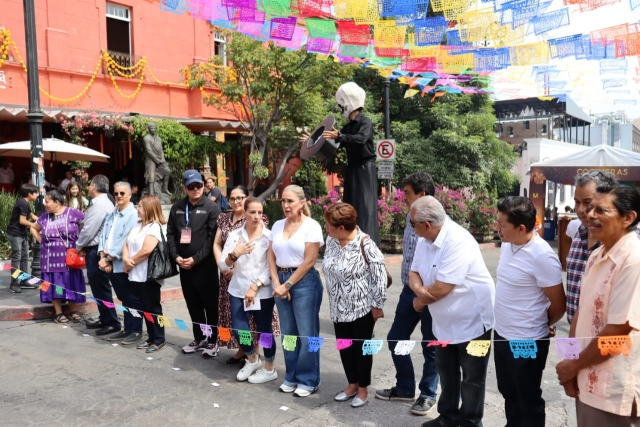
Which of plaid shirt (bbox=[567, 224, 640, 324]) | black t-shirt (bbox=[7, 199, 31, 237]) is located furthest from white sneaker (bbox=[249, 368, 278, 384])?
black t-shirt (bbox=[7, 199, 31, 237])

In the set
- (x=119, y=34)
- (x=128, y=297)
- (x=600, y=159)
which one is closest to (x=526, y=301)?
(x=128, y=297)

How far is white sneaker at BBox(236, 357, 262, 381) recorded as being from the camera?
4926mm

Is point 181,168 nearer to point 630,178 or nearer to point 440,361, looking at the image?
point 630,178

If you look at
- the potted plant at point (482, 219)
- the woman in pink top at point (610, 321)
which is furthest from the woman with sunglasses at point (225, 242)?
the potted plant at point (482, 219)

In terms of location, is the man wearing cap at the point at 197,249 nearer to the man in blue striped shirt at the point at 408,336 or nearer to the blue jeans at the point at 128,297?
the blue jeans at the point at 128,297

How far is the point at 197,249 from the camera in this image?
5523 mm

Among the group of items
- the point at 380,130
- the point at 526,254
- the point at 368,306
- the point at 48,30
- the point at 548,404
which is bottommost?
the point at 548,404

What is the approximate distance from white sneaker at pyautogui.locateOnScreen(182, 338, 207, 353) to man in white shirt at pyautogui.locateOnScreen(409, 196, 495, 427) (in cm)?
304

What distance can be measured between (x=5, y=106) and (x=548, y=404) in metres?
14.6

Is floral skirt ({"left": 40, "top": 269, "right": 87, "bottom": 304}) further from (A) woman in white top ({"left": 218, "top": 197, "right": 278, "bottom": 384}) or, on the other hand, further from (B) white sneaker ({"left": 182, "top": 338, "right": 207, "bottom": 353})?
(A) woman in white top ({"left": 218, "top": 197, "right": 278, "bottom": 384})

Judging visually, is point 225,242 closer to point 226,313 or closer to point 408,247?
point 226,313

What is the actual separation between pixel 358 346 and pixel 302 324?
→ 561 mm

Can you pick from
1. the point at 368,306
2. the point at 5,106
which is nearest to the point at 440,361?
the point at 368,306

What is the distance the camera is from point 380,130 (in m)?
19.1
